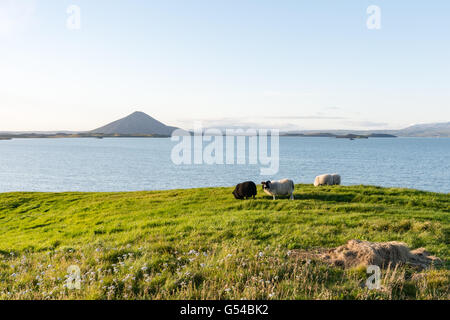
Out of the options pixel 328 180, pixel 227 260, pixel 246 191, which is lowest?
pixel 328 180

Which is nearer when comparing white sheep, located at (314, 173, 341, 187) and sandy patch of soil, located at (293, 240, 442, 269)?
sandy patch of soil, located at (293, 240, 442, 269)

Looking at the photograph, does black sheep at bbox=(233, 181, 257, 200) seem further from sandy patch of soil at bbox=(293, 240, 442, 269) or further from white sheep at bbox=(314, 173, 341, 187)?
sandy patch of soil at bbox=(293, 240, 442, 269)

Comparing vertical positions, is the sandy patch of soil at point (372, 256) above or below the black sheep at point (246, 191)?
above

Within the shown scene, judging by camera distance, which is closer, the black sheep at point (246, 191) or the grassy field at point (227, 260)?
the grassy field at point (227, 260)

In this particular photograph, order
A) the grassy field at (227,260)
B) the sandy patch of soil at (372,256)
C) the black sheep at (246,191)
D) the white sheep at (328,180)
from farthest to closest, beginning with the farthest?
the white sheep at (328,180) → the black sheep at (246,191) → the sandy patch of soil at (372,256) → the grassy field at (227,260)

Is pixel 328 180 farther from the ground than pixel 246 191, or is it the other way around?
pixel 246 191

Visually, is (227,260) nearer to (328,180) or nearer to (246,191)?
(246,191)

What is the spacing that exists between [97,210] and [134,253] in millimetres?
18396

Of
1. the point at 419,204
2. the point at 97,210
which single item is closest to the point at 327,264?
the point at 419,204

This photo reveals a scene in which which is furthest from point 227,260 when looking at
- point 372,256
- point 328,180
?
point 328,180

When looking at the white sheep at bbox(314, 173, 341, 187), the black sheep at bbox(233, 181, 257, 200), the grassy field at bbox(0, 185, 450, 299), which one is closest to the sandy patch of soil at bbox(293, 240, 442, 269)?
the grassy field at bbox(0, 185, 450, 299)

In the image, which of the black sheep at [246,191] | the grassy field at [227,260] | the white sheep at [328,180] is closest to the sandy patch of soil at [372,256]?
A: the grassy field at [227,260]

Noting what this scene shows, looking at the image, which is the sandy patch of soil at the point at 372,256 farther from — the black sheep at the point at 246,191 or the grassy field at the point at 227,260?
the black sheep at the point at 246,191
